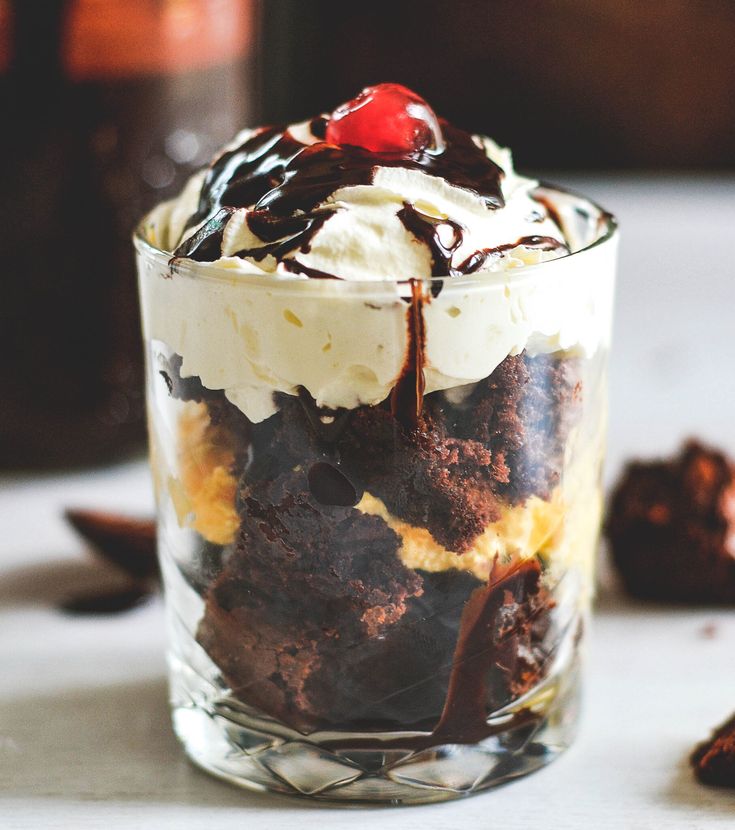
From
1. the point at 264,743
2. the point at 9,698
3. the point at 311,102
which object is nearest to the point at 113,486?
the point at 9,698

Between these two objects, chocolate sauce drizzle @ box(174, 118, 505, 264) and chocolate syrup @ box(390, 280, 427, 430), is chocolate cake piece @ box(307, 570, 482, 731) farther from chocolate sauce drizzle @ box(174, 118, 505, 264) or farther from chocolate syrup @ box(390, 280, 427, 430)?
chocolate sauce drizzle @ box(174, 118, 505, 264)

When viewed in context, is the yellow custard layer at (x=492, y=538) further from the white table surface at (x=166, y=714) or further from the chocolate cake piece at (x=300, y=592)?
the white table surface at (x=166, y=714)

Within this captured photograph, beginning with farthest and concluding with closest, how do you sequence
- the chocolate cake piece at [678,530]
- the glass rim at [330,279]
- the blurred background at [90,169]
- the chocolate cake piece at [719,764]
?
the blurred background at [90,169] < the chocolate cake piece at [678,530] < the chocolate cake piece at [719,764] < the glass rim at [330,279]

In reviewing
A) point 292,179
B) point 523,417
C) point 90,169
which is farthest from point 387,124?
point 90,169

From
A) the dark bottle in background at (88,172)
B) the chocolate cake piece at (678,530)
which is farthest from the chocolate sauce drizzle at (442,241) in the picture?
the dark bottle in background at (88,172)

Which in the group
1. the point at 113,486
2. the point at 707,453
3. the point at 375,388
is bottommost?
the point at 113,486

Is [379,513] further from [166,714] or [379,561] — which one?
[166,714]

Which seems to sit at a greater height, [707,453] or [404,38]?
[404,38]

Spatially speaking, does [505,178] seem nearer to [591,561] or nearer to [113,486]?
[591,561]
